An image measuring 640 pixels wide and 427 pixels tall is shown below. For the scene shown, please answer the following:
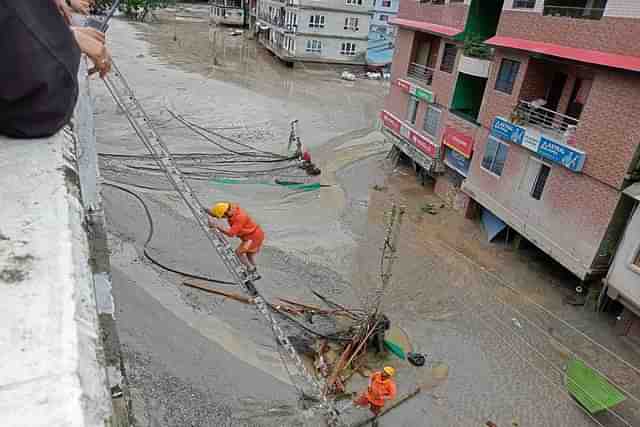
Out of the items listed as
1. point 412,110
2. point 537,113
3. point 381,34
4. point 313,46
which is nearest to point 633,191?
point 537,113

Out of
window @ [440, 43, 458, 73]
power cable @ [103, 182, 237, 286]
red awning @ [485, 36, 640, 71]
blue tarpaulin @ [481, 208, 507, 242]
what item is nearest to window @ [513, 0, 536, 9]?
red awning @ [485, 36, 640, 71]

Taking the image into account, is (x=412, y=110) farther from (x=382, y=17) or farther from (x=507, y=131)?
(x=382, y=17)

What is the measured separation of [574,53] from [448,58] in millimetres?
7160

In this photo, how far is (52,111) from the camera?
171 cm

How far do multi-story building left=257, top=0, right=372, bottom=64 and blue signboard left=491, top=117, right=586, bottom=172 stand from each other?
102ft

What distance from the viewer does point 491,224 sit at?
17.7 m

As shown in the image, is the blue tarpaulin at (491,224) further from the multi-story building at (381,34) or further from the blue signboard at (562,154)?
Answer: the multi-story building at (381,34)

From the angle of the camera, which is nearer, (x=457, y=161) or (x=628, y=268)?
(x=628, y=268)

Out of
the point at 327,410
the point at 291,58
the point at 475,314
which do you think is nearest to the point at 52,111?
the point at 327,410

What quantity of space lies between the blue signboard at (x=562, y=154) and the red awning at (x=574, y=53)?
2417mm

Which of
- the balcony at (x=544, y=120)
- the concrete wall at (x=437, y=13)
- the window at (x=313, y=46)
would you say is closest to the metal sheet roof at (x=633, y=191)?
the balcony at (x=544, y=120)

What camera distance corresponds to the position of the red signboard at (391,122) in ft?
77.1

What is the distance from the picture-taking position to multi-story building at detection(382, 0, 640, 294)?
1234 cm

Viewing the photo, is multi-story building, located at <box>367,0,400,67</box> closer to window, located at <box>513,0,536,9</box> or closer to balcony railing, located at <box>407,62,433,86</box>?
balcony railing, located at <box>407,62,433,86</box>
